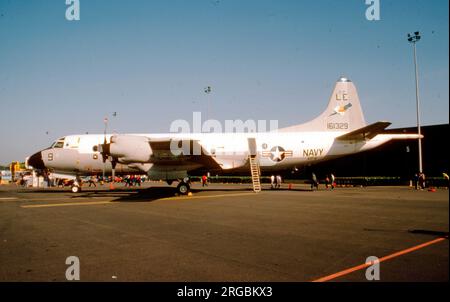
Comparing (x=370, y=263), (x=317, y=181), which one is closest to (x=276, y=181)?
(x=317, y=181)

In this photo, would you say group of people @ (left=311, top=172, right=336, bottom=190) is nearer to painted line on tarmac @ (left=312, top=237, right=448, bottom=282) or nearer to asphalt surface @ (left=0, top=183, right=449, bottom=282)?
asphalt surface @ (left=0, top=183, right=449, bottom=282)

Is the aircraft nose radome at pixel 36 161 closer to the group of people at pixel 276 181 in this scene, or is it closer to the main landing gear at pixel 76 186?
the main landing gear at pixel 76 186

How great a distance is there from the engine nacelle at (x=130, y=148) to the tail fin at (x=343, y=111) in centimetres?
1223

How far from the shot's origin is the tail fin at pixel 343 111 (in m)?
22.7

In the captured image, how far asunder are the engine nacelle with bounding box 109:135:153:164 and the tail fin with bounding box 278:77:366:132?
1223 centimetres

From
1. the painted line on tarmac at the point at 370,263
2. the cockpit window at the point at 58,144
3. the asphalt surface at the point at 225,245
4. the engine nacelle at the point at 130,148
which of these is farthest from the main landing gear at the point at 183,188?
the painted line on tarmac at the point at 370,263

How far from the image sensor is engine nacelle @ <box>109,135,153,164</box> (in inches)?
697

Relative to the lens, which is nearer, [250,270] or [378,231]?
[250,270]

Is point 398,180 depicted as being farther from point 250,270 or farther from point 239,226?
point 250,270

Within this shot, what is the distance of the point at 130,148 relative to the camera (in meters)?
17.8

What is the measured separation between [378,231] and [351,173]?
121 ft

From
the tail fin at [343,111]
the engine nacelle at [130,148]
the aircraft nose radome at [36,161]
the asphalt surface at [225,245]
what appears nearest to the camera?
the asphalt surface at [225,245]

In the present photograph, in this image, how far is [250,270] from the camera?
16.2 feet
